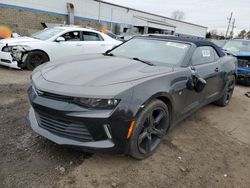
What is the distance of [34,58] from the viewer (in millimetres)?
6746

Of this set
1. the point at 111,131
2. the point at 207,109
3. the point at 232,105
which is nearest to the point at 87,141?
the point at 111,131

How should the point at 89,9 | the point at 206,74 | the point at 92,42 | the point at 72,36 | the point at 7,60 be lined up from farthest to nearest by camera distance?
the point at 89,9 < the point at 92,42 < the point at 72,36 < the point at 7,60 < the point at 206,74

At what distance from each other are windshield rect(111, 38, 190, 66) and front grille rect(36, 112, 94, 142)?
147 centimetres

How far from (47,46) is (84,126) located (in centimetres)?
529

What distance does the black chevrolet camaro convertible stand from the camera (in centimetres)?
214

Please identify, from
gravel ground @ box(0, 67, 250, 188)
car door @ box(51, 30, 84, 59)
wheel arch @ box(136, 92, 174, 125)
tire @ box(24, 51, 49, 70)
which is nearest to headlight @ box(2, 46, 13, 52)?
tire @ box(24, 51, 49, 70)

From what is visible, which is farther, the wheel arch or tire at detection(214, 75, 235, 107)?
tire at detection(214, 75, 235, 107)

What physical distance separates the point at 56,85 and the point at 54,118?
348 mm

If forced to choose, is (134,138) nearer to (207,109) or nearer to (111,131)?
(111,131)

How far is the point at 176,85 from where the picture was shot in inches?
111

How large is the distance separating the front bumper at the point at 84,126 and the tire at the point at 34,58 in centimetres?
477

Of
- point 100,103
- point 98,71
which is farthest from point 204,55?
point 100,103

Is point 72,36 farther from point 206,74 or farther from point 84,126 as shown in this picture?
point 84,126

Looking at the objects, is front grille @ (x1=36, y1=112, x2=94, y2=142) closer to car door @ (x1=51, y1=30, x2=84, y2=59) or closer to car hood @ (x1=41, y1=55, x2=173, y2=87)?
car hood @ (x1=41, y1=55, x2=173, y2=87)
